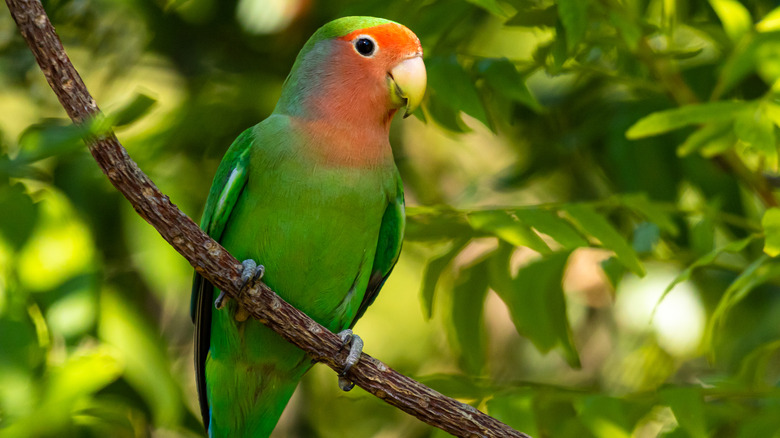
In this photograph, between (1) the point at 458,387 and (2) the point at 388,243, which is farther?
(2) the point at 388,243

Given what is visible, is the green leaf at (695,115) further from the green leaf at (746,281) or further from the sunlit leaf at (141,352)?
the sunlit leaf at (141,352)

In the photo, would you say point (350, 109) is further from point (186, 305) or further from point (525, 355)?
point (525, 355)

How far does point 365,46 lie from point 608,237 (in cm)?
93

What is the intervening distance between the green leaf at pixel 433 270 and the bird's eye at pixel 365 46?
2.12 feet

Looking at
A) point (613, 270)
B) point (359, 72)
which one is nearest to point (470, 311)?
point (613, 270)

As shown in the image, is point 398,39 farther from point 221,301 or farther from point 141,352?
point 141,352

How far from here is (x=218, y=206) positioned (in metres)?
2.44

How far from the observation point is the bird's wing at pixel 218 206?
Answer: 2408 millimetres

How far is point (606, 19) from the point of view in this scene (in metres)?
2.42

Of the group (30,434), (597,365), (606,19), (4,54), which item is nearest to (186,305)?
(4,54)

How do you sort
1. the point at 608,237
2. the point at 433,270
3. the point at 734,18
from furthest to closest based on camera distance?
the point at 433,270
the point at 734,18
the point at 608,237

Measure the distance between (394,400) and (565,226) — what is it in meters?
0.69

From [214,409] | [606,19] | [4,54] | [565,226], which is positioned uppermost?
[606,19]

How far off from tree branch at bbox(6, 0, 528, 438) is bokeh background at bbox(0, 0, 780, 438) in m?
0.09
